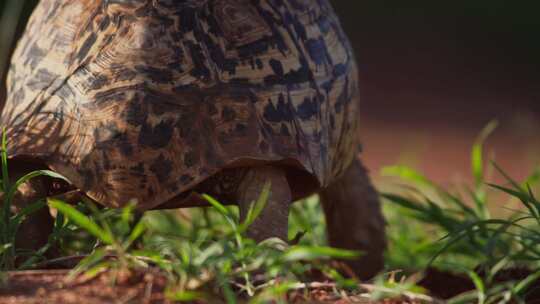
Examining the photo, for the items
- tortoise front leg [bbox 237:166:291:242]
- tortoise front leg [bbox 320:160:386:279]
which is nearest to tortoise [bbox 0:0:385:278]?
tortoise front leg [bbox 237:166:291:242]

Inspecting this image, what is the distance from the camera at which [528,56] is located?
12.1 m

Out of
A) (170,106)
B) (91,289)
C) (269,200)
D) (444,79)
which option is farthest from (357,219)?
(444,79)

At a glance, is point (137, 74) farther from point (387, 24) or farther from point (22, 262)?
point (387, 24)

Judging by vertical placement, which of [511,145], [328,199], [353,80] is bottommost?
[511,145]


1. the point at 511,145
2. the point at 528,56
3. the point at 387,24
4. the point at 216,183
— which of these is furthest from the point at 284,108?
the point at 387,24

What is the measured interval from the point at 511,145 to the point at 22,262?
7260 millimetres

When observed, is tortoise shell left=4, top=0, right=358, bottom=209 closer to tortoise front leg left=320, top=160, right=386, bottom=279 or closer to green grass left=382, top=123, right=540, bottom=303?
green grass left=382, top=123, right=540, bottom=303

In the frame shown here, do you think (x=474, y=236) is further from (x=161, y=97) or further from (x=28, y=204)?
(x=28, y=204)

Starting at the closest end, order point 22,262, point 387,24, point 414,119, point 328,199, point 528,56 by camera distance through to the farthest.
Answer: point 22,262 → point 328,199 → point 414,119 → point 528,56 → point 387,24

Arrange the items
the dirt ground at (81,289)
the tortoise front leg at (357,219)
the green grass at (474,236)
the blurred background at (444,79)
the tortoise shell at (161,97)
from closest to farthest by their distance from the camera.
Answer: the dirt ground at (81,289) → the green grass at (474,236) → the tortoise shell at (161,97) → the tortoise front leg at (357,219) → the blurred background at (444,79)

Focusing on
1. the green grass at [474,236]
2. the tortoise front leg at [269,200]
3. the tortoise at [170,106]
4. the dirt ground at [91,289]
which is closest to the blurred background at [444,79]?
the green grass at [474,236]

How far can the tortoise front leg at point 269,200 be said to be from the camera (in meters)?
2.91

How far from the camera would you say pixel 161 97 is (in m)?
2.89

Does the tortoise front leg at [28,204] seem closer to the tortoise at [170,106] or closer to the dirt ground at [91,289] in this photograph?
the tortoise at [170,106]
